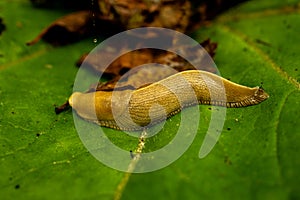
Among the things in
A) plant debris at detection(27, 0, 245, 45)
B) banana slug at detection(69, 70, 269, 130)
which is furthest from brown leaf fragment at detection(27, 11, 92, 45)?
banana slug at detection(69, 70, 269, 130)

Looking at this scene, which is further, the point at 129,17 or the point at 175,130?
the point at 129,17

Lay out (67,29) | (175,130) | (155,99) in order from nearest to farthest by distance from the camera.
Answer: (175,130) → (155,99) → (67,29)

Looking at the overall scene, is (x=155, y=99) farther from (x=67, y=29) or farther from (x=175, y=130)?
(x=67, y=29)

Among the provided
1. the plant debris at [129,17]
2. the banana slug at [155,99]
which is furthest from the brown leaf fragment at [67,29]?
the banana slug at [155,99]

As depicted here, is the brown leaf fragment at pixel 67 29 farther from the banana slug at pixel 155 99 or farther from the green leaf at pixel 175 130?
the banana slug at pixel 155 99

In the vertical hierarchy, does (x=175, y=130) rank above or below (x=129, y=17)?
below

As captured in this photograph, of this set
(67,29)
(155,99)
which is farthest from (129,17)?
(155,99)

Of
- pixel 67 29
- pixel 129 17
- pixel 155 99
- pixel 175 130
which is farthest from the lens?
pixel 67 29
